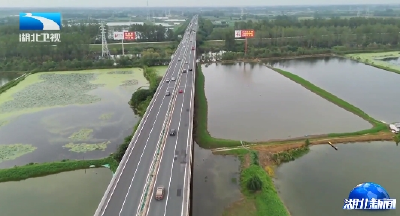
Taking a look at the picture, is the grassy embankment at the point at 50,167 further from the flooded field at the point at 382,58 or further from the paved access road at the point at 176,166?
the flooded field at the point at 382,58

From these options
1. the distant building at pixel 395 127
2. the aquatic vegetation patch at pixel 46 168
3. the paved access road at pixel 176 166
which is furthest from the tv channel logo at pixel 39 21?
the distant building at pixel 395 127

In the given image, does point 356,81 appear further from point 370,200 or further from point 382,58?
point 370,200

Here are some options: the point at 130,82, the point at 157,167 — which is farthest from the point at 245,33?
the point at 157,167

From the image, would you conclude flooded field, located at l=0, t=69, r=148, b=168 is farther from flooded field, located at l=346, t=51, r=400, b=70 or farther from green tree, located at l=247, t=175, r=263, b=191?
flooded field, located at l=346, t=51, r=400, b=70

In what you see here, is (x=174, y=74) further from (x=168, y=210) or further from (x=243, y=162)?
(x=168, y=210)

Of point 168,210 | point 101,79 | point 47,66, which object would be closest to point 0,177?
point 168,210

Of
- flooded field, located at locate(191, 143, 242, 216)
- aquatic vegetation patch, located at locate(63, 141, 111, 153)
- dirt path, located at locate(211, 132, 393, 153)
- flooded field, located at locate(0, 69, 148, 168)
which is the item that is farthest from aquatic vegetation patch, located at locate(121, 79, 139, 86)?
dirt path, located at locate(211, 132, 393, 153)
